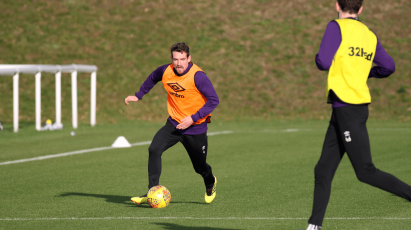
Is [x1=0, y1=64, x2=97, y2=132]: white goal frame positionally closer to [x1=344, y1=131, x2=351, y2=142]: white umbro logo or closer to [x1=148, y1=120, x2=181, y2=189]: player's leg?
[x1=148, y1=120, x2=181, y2=189]: player's leg

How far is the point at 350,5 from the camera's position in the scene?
480cm

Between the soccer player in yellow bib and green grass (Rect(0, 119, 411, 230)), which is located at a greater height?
the soccer player in yellow bib

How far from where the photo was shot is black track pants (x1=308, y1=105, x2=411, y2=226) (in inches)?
185

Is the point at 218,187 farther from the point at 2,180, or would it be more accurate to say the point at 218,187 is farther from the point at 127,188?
the point at 2,180

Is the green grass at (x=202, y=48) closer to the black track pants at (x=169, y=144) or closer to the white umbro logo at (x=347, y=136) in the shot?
the black track pants at (x=169, y=144)

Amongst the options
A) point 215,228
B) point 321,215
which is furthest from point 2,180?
point 321,215

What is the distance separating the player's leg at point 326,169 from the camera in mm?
4852

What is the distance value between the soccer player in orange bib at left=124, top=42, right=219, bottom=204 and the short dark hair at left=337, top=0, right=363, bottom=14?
2.48 metres

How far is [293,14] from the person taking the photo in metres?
32.5

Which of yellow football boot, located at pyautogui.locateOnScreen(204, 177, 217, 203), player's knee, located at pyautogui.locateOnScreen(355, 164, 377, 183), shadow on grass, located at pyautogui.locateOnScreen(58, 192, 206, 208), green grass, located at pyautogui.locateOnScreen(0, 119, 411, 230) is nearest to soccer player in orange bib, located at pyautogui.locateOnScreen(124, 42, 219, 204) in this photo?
yellow football boot, located at pyautogui.locateOnScreen(204, 177, 217, 203)

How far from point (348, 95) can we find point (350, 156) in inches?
21.3

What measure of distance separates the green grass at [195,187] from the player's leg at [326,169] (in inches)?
52.2

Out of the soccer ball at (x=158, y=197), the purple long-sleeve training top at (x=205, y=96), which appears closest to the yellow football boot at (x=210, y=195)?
the soccer ball at (x=158, y=197)

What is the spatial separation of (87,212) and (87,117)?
16591 mm
